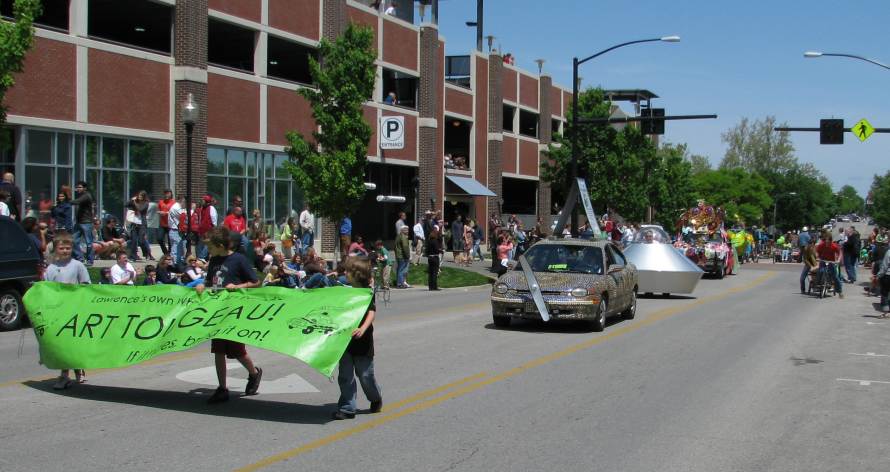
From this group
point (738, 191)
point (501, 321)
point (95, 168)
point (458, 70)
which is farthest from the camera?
point (738, 191)

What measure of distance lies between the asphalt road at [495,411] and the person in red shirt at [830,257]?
1208 cm

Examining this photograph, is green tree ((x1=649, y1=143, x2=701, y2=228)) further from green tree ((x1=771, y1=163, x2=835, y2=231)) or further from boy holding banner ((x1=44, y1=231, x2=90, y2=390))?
boy holding banner ((x1=44, y1=231, x2=90, y2=390))

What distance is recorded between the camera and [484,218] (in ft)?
159

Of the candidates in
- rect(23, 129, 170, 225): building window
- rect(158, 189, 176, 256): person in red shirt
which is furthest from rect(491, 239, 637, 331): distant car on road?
rect(23, 129, 170, 225): building window

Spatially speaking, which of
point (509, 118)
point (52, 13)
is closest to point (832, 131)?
point (509, 118)

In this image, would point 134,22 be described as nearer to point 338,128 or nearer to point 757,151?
point 338,128

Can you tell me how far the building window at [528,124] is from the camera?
5634 cm

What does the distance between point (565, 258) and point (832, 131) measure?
871 inches

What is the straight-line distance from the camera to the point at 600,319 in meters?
15.5

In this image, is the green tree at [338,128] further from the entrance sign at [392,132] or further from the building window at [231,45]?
the entrance sign at [392,132]

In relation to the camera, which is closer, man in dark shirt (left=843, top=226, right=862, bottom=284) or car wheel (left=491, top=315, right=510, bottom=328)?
car wheel (left=491, top=315, right=510, bottom=328)

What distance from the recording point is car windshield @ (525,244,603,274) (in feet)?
52.9

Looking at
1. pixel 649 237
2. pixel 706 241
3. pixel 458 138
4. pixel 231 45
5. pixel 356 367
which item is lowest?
pixel 356 367

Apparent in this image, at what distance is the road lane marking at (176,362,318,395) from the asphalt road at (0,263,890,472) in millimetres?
32
